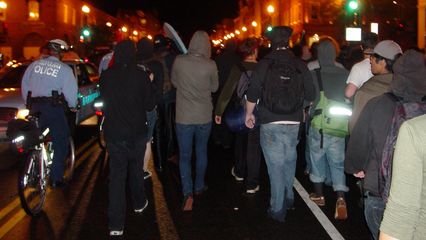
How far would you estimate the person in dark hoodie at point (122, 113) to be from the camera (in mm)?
5465

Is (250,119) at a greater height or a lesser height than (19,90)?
lesser

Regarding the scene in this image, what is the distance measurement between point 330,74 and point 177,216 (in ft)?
7.89

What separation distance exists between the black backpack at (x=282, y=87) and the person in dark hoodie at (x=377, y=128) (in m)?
1.57

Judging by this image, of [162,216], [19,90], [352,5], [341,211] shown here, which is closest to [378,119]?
[341,211]

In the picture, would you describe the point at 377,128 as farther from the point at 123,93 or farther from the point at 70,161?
the point at 70,161

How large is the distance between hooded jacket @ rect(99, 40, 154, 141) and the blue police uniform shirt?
1.71m

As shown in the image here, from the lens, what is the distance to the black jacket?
5.68 meters

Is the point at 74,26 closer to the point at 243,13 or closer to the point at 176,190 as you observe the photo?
the point at 176,190

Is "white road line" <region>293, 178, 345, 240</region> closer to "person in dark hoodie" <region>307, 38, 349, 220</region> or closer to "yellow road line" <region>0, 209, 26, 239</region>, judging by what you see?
"person in dark hoodie" <region>307, 38, 349, 220</region>

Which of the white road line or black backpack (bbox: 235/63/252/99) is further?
black backpack (bbox: 235/63/252/99)

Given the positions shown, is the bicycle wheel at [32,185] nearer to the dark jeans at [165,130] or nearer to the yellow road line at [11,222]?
the yellow road line at [11,222]

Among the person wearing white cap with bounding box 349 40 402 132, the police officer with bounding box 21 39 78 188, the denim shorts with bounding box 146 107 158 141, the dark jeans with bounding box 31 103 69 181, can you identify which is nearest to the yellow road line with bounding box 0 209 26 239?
the dark jeans with bounding box 31 103 69 181

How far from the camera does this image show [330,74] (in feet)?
20.6

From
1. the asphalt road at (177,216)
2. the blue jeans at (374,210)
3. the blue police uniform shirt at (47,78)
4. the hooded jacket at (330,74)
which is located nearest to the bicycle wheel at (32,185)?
the asphalt road at (177,216)
